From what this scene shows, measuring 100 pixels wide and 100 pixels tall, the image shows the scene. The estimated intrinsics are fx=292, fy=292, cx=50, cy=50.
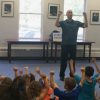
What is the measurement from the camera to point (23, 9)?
36.4 ft

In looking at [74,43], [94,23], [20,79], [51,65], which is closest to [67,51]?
[74,43]

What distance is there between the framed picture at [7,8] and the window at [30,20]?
0.47m

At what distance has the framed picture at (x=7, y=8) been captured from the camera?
419 inches

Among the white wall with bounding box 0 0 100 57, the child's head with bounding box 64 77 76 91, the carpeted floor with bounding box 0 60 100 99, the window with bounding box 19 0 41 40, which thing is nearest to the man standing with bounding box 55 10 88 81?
the carpeted floor with bounding box 0 60 100 99

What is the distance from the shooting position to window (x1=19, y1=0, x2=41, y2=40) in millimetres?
11086

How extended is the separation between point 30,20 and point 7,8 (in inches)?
40.9

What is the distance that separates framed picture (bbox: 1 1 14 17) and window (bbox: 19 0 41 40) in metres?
0.47

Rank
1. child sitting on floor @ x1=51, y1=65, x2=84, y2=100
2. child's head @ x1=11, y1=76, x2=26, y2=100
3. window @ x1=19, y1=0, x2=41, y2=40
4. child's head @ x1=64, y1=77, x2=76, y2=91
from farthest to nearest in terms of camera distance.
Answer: window @ x1=19, y1=0, x2=41, y2=40, child's head @ x1=64, y1=77, x2=76, y2=91, child sitting on floor @ x1=51, y1=65, x2=84, y2=100, child's head @ x1=11, y1=76, x2=26, y2=100

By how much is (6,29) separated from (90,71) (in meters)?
7.29

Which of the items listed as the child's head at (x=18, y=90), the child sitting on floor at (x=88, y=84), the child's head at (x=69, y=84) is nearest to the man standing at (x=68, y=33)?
the child sitting on floor at (x=88, y=84)

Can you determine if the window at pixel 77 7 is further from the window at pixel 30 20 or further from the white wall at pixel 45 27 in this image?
the window at pixel 30 20

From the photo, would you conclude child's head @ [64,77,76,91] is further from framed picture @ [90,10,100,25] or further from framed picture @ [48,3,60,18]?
framed picture @ [90,10,100,25]

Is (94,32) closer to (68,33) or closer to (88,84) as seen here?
(68,33)

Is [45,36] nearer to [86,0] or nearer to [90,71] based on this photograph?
[86,0]
